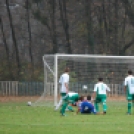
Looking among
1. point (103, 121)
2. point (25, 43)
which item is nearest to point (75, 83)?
point (103, 121)

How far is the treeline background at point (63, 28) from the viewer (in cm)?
5572

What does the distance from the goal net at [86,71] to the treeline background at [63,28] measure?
2006 cm

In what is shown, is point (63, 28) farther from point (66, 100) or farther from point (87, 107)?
point (66, 100)

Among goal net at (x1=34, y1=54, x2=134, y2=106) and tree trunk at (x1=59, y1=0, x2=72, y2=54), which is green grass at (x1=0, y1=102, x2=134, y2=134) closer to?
goal net at (x1=34, y1=54, x2=134, y2=106)

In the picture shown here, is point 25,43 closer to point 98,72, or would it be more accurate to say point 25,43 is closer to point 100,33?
point 100,33

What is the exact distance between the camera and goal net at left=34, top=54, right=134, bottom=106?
1312 inches

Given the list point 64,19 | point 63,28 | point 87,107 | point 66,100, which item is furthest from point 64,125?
point 63,28

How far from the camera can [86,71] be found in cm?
3428

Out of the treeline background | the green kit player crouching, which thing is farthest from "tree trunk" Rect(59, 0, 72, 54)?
the green kit player crouching

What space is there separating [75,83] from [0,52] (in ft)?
81.0

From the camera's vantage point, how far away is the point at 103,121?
2219cm

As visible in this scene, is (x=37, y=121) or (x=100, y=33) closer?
(x=37, y=121)

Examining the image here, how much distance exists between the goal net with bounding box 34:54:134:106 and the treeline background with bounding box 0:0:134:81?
20062 millimetres

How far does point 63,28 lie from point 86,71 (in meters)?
23.7
